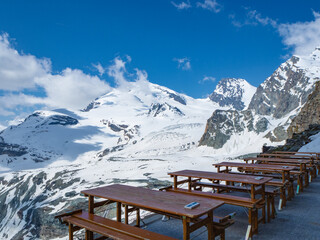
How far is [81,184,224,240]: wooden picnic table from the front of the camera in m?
3.97

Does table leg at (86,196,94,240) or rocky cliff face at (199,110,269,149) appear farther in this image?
rocky cliff face at (199,110,269,149)

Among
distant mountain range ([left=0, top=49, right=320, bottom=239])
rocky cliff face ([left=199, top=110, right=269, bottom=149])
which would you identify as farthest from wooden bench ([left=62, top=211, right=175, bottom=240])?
rocky cliff face ([left=199, top=110, right=269, bottom=149])

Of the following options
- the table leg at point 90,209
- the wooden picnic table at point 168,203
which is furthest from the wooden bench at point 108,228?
the wooden picnic table at point 168,203

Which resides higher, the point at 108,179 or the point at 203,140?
the point at 203,140

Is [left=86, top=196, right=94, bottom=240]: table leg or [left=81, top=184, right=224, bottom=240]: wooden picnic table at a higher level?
[left=81, top=184, right=224, bottom=240]: wooden picnic table

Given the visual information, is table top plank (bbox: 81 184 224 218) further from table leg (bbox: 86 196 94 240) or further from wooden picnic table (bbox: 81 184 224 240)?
table leg (bbox: 86 196 94 240)

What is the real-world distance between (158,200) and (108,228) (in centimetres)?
107

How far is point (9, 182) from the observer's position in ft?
225

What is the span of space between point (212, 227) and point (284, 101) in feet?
573

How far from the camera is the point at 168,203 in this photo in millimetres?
4488

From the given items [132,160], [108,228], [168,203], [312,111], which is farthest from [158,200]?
[132,160]

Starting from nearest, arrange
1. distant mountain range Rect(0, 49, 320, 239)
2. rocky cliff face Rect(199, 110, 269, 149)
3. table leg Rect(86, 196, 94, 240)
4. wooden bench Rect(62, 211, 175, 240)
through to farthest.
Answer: wooden bench Rect(62, 211, 175, 240)
table leg Rect(86, 196, 94, 240)
distant mountain range Rect(0, 49, 320, 239)
rocky cliff face Rect(199, 110, 269, 149)

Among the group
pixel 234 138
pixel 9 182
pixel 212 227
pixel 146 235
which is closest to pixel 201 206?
pixel 212 227

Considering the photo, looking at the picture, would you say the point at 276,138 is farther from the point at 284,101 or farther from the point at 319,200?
the point at 319,200
